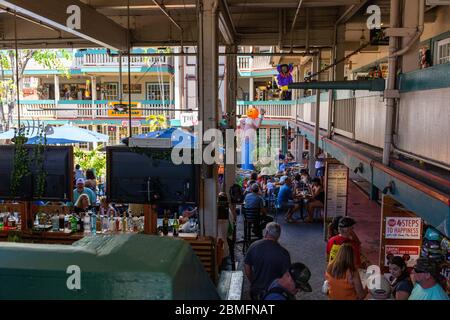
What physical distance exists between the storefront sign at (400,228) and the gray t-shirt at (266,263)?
1.73m

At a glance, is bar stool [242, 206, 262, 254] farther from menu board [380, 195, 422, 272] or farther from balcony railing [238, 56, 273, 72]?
balcony railing [238, 56, 273, 72]

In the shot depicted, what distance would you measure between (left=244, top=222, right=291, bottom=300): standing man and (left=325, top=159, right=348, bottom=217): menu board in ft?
19.5

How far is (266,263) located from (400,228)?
84.8 inches

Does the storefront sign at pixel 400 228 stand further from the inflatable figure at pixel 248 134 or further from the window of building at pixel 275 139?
the window of building at pixel 275 139

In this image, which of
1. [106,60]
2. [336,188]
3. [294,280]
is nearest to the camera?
[294,280]

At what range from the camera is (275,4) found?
34.1 ft

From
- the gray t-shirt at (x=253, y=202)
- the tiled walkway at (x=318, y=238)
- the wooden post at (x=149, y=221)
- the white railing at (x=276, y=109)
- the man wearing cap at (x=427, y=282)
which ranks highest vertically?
the white railing at (x=276, y=109)

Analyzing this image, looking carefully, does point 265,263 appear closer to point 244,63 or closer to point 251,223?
point 251,223

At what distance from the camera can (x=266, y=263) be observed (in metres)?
5.80

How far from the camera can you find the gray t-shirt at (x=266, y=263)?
5.75 m

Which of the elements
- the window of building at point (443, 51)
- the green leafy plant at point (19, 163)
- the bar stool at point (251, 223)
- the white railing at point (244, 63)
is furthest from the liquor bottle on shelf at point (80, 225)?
the white railing at point (244, 63)

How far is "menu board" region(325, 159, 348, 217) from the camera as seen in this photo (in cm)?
1157

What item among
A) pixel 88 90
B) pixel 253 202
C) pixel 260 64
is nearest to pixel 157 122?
pixel 260 64

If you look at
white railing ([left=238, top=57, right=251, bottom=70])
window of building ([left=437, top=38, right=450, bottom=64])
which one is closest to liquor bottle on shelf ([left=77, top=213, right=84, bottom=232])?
window of building ([left=437, top=38, right=450, bottom=64])
